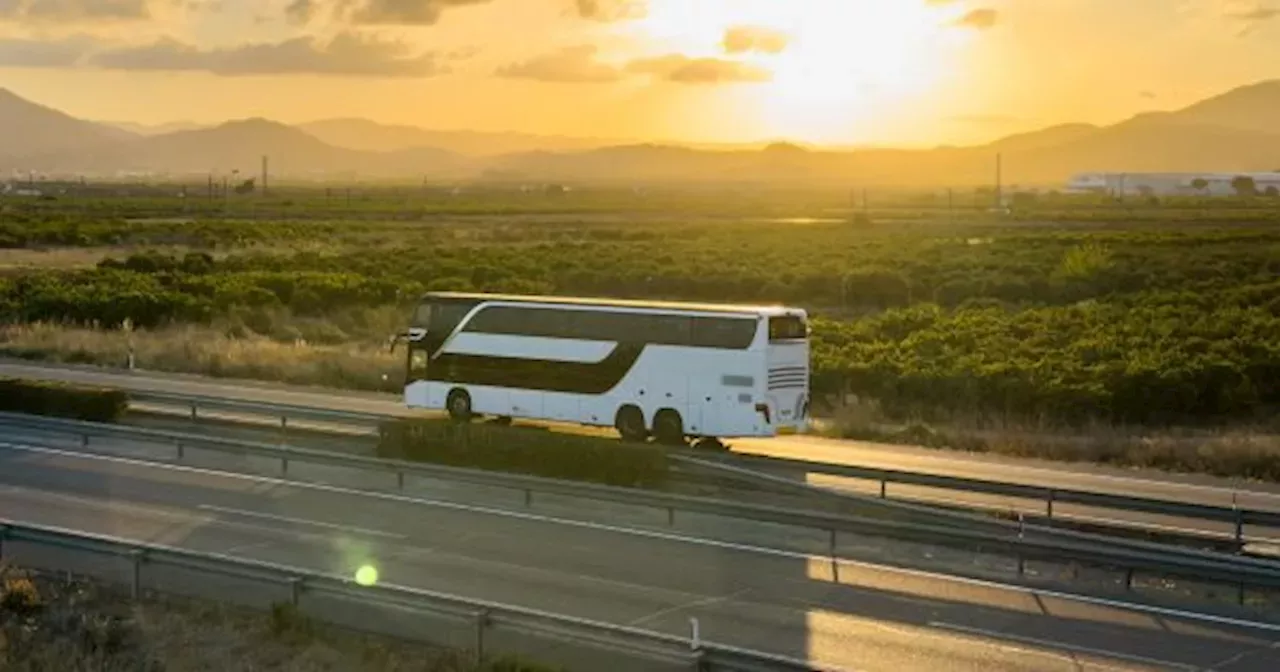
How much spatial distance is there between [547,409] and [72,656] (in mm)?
16463

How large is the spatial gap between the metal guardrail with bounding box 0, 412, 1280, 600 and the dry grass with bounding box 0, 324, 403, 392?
643 inches

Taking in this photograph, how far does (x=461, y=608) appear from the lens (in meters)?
14.0

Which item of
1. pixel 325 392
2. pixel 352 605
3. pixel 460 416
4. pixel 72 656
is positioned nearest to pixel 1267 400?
pixel 460 416

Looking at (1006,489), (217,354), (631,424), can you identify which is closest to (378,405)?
(631,424)

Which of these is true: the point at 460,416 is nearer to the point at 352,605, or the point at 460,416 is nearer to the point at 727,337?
the point at 727,337

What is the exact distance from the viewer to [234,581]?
55.3 feet

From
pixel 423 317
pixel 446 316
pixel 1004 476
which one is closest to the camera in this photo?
pixel 1004 476

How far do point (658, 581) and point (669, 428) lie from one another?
1100 centimetres

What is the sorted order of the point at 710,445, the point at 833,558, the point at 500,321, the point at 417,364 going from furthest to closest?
A: 1. the point at 417,364
2. the point at 500,321
3. the point at 710,445
4. the point at 833,558

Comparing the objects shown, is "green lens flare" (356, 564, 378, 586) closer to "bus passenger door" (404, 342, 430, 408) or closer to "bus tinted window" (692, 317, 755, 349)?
"bus tinted window" (692, 317, 755, 349)

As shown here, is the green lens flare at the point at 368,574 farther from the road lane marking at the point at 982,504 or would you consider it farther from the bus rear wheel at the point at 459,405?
the bus rear wheel at the point at 459,405

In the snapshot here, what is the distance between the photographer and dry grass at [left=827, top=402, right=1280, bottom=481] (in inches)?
1159

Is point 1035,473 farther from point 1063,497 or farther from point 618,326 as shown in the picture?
point 618,326

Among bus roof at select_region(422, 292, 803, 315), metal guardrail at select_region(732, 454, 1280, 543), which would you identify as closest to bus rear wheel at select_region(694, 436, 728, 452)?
bus roof at select_region(422, 292, 803, 315)
